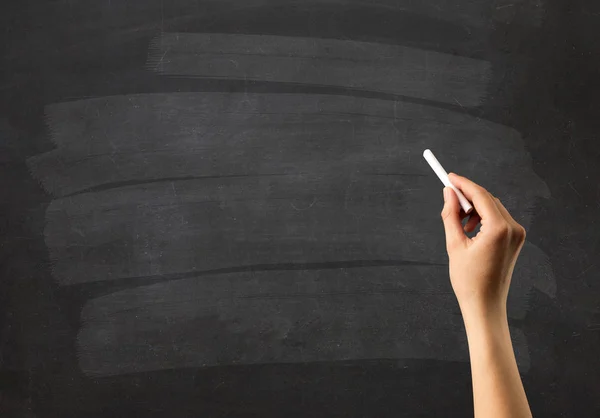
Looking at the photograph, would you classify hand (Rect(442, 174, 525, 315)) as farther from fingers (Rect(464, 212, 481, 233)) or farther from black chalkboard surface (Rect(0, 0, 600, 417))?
black chalkboard surface (Rect(0, 0, 600, 417))

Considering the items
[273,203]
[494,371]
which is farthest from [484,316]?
[273,203]

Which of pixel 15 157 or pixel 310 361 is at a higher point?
pixel 15 157

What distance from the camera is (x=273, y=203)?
2.98 ft

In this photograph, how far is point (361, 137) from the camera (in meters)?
0.92

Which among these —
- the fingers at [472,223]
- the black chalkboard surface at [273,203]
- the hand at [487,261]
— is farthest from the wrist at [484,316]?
the black chalkboard surface at [273,203]

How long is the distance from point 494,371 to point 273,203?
22.4 inches

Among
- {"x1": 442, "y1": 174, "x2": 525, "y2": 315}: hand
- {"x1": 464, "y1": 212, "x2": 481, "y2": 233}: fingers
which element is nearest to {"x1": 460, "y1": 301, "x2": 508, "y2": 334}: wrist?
{"x1": 442, "y1": 174, "x2": 525, "y2": 315}: hand

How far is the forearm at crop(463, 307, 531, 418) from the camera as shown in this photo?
1.23ft

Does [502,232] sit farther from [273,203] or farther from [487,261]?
[273,203]

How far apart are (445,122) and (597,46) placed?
0.98ft

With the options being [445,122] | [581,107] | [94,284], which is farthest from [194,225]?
[581,107]

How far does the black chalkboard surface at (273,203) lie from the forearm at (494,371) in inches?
20.2

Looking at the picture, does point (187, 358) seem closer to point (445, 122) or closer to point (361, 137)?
point (361, 137)

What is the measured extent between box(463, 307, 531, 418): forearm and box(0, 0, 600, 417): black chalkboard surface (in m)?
0.51
